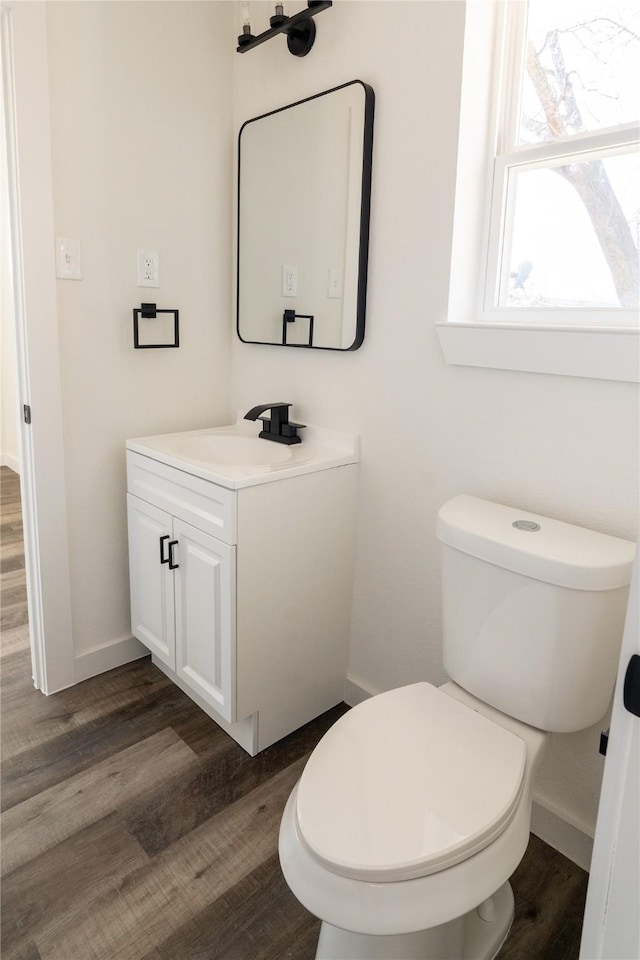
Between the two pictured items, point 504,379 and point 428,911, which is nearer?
point 428,911

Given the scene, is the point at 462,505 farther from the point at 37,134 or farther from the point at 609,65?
the point at 37,134

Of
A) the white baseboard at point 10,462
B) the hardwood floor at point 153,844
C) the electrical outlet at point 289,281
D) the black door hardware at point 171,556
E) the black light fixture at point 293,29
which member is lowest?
the hardwood floor at point 153,844

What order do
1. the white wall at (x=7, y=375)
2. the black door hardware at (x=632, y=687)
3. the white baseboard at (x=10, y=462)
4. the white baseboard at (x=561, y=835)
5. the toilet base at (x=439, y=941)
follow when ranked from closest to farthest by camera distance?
the black door hardware at (x=632, y=687), the toilet base at (x=439, y=941), the white baseboard at (x=561, y=835), the white wall at (x=7, y=375), the white baseboard at (x=10, y=462)

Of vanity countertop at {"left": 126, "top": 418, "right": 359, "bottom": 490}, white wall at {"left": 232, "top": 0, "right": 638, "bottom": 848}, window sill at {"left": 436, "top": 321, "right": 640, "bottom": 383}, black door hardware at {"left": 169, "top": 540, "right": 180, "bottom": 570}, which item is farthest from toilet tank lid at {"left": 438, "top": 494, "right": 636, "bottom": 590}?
black door hardware at {"left": 169, "top": 540, "right": 180, "bottom": 570}

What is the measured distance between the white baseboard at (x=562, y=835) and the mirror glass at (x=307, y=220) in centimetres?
130

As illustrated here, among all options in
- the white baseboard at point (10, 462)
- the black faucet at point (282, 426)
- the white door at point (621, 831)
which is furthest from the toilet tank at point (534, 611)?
the white baseboard at point (10, 462)

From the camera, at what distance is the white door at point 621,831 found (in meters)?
0.66

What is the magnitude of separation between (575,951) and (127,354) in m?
1.93

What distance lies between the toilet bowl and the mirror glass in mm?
1058

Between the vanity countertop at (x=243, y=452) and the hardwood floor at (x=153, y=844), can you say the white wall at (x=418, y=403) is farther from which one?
the hardwood floor at (x=153, y=844)

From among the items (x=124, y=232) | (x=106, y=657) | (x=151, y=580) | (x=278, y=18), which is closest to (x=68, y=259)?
(x=124, y=232)

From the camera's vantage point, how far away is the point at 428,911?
0.94 m

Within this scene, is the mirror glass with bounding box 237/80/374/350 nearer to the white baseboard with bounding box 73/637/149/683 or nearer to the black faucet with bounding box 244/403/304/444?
the black faucet with bounding box 244/403/304/444

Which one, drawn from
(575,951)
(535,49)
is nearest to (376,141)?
(535,49)
